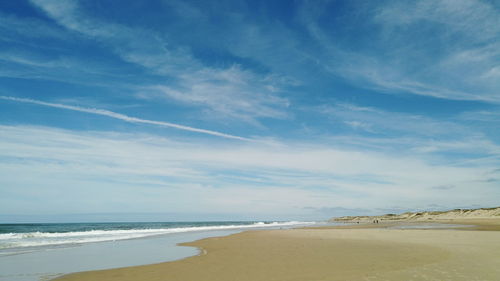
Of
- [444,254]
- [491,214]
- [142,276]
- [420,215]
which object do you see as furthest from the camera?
[420,215]

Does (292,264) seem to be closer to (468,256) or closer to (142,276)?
(142,276)

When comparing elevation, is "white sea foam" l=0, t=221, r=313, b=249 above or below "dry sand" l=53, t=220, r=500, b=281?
below

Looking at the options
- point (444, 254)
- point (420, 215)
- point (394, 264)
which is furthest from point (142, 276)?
point (420, 215)

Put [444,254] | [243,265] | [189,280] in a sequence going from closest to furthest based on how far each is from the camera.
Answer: [189,280] → [243,265] → [444,254]

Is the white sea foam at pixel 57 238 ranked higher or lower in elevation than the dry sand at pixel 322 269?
lower

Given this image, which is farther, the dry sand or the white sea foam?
the white sea foam

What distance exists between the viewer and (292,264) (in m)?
13.0

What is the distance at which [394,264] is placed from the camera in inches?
489

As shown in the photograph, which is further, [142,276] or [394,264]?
[394,264]

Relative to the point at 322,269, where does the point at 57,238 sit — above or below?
below

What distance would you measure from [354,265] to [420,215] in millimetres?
101216

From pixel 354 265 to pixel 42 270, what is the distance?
1316 cm

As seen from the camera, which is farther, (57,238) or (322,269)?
(57,238)

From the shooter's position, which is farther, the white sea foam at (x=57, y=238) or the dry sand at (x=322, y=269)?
the white sea foam at (x=57, y=238)
